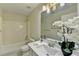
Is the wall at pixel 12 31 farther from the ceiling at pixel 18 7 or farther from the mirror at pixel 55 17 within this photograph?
the mirror at pixel 55 17

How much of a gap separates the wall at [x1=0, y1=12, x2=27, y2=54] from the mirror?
0.27m

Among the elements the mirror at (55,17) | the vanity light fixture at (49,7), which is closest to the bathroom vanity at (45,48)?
the mirror at (55,17)

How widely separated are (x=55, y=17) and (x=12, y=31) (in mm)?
626

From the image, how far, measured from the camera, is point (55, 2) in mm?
1317

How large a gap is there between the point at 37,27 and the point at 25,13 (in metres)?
0.26

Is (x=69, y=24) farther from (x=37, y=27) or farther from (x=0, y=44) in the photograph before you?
(x=0, y=44)

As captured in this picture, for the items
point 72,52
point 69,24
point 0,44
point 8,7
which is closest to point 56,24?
point 69,24

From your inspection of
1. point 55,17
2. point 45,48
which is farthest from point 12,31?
point 55,17

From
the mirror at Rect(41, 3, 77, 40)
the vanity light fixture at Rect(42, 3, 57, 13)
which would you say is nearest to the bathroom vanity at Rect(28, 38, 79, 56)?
the mirror at Rect(41, 3, 77, 40)

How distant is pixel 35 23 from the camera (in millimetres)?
1369

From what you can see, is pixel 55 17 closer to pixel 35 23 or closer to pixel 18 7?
pixel 35 23

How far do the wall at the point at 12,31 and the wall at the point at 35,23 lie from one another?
9 centimetres

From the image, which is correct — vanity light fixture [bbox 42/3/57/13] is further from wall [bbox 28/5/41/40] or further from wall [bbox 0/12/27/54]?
wall [bbox 0/12/27/54]

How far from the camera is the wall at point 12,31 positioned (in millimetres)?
1342
